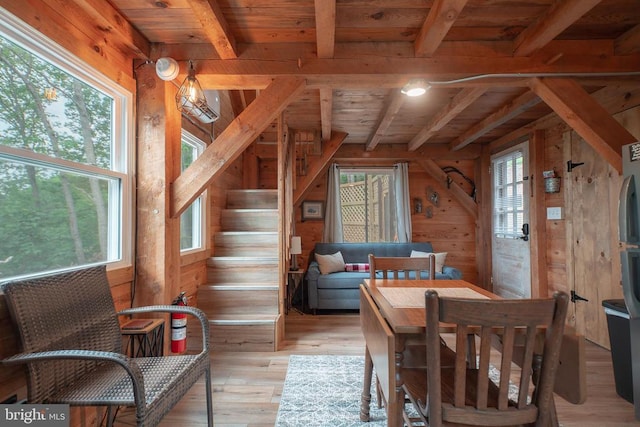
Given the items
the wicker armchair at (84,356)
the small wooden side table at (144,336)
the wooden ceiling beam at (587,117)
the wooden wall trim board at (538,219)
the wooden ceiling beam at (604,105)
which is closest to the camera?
the wicker armchair at (84,356)

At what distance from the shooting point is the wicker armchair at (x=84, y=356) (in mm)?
1100

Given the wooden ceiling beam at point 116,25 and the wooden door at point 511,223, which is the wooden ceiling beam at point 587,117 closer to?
the wooden door at point 511,223

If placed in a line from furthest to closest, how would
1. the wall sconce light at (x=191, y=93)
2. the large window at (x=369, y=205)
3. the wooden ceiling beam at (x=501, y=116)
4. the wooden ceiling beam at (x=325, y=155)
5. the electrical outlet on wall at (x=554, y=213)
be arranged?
the large window at (x=369, y=205) < the wooden ceiling beam at (x=325, y=155) < the electrical outlet on wall at (x=554, y=213) < the wooden ceiling beam at (x=501, y=116) < the wall sconce light at (x=191, y=93)

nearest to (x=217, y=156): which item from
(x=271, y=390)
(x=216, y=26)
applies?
(x=216, y=26)

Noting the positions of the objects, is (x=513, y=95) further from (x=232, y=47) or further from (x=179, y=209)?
(x=179, y=209)

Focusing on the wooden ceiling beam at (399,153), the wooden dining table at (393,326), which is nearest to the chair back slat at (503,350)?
the wooden dining table at (393,326)

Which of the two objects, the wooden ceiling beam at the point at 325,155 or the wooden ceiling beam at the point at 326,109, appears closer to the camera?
the wooden ceiling beam at the point at 326,109

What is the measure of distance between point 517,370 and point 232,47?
3.14m

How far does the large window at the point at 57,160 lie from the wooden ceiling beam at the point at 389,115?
2.13 metres

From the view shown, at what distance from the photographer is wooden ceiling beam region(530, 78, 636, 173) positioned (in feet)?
6.27

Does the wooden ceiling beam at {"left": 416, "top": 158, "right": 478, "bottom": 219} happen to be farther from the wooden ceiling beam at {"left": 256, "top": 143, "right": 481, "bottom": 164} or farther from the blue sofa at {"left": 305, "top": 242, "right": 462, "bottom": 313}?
the blue sofa at {"left": 305, "top": 242, "right": 462, "bottom": 313}

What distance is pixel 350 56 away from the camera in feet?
7.00

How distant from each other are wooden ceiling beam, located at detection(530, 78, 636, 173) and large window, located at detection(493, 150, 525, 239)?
2.02 metres

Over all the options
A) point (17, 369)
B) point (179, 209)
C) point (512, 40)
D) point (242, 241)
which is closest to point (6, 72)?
point (179, 209)
